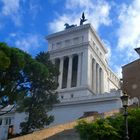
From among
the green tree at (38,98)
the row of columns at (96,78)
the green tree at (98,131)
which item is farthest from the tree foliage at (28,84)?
the row of columns at (96,78)

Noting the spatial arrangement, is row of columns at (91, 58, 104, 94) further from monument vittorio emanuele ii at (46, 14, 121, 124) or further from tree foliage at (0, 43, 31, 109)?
tree foliage at (0, 43, 31, 109)

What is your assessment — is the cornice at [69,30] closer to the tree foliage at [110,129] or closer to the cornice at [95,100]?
the cornice at [95,100]

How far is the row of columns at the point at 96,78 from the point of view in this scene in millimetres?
77750

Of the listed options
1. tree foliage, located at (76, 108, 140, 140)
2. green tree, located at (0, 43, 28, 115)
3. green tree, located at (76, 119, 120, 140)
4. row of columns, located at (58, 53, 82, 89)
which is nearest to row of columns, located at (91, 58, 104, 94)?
row of columns, located at (58, 53, 82, 89)

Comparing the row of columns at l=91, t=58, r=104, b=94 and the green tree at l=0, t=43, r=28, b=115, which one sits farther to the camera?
the row of columns at l=91, t=58, r=104, b=94

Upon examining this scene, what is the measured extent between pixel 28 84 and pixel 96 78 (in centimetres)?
3838

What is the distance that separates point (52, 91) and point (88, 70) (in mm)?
25442

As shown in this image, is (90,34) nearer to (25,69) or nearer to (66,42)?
(66,42)

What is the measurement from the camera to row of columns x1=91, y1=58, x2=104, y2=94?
255ft

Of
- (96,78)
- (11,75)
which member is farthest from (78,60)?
(11,75)

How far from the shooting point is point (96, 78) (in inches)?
3174

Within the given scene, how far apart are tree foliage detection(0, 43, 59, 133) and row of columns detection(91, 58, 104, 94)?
2961cm

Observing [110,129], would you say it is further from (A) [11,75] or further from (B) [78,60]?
(B) [78,60]

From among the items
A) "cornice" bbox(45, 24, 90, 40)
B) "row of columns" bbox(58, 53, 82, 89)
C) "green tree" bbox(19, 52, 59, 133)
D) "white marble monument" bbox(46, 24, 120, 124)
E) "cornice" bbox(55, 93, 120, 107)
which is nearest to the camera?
"green tree" bbox(19, 52, 59, 133)
